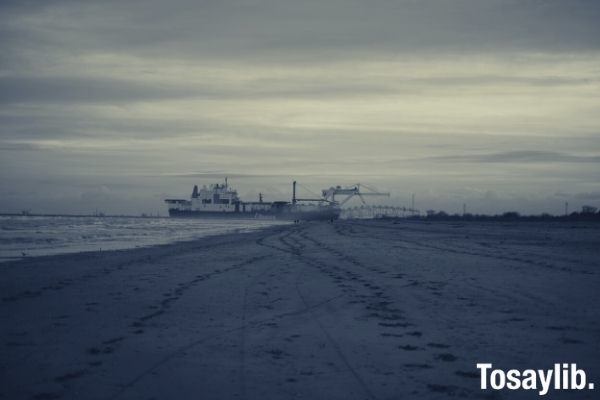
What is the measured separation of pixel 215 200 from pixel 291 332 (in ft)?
447

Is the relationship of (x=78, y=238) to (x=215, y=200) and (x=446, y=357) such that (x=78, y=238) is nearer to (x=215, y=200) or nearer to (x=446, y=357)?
(x=446, y=357)

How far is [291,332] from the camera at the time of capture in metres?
5.93

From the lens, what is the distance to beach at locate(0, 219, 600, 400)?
13.7 feet

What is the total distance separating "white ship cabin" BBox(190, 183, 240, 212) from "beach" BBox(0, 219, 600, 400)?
130 metres

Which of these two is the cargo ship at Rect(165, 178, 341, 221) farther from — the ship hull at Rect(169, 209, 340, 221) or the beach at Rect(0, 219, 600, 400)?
the beach at Rect(0, 219, 600, 400)

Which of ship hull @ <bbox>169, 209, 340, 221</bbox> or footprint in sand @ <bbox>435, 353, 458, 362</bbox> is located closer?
footprint in sand @ <bbox>435, 353, 458, 362</bbox>

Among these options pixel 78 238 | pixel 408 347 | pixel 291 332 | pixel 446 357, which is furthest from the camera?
pixel 78 238

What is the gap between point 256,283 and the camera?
10031 millimetres

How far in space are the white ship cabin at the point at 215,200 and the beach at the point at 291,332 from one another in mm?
129703

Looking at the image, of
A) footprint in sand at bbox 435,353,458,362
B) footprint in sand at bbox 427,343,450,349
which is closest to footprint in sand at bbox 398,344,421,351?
footprint in sand at bbox 427,343,450,349

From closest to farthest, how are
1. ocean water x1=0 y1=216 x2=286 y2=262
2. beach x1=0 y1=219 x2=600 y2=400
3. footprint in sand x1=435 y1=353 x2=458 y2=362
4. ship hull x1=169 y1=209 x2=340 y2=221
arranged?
beach x1=0 y1=219 x2=600 y2=400, footprint in sand x1=435 y1=353 x2=458 y2=362, ocean water x1=0 y1=216 x2=286 y2=262, ship hull x1=169 y1=209 x2=340 y2=221

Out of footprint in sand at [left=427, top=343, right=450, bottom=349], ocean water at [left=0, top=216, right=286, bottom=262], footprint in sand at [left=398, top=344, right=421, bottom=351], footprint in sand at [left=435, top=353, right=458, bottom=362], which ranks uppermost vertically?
footprint in sand at [left=427, top=343, right=450, bottom=349]

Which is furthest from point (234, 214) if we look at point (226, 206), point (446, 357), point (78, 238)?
point (446, 357)

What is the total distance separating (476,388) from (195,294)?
5.52 m
